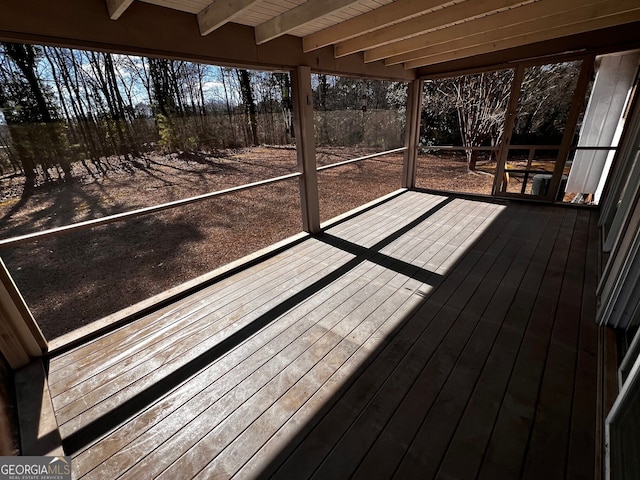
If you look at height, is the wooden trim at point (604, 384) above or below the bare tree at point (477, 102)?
below

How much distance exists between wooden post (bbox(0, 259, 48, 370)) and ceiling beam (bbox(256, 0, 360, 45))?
261cm

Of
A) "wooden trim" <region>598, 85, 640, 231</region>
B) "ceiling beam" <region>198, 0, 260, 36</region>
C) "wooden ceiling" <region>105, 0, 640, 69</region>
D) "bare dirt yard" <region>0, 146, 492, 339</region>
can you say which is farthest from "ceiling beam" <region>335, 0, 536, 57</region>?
"wooden trim" <region>598, 85, 640, 231</region>

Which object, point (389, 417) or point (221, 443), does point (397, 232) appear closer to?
point (389, 417)

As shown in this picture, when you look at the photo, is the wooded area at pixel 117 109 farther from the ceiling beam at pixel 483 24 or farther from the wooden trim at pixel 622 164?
the wooden trim at pixel 622 164

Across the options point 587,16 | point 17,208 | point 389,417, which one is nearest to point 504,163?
point 587,16

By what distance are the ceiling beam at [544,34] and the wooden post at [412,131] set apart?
0.61 meters

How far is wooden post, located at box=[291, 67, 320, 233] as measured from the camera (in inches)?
122

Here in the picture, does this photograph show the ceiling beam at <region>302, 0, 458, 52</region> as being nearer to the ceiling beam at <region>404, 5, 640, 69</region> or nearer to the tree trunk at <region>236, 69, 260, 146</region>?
the tree trunk at <region>236, 69, 260, 146</region>

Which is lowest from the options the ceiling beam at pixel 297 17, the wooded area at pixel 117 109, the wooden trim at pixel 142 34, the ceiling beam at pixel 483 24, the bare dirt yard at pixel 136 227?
the bare dirt yard at pixel 136 227

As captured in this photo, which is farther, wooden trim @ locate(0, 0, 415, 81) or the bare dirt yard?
the bare dirt yard

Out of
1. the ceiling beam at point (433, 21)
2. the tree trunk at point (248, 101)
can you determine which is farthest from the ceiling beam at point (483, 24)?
the tree trunk at point (248, 101)

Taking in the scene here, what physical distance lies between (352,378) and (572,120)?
4.87m

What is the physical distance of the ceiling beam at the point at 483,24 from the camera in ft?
7.98

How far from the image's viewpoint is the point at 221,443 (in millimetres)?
1365
